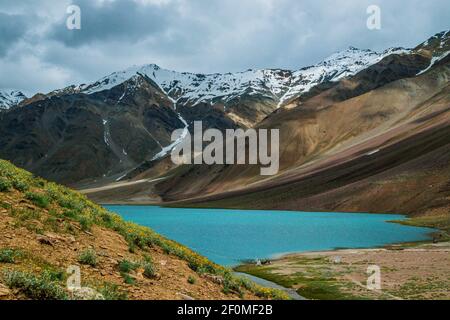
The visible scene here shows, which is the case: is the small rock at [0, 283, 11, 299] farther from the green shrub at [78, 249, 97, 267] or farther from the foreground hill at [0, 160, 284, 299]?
the green shrub at [78, 249, 97, 267]

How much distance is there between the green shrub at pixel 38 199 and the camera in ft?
58.9

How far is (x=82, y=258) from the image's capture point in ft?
48.5

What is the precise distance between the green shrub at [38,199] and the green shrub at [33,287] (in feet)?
21.7

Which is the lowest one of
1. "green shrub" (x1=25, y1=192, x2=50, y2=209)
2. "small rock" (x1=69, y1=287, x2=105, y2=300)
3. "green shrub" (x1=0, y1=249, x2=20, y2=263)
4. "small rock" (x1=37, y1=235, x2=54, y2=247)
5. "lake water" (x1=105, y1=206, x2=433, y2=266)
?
"small rock" (x1=69, y1=287, x2=105, y2=300)

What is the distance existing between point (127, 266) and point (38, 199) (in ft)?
16.6

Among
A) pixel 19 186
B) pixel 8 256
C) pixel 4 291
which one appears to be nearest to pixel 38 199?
pixel 19 186

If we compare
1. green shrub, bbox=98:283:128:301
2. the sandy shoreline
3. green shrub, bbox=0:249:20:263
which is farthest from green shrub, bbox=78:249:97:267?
the sandy shoreline

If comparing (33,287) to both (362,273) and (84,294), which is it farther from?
(362,273)

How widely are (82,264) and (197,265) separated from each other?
6.62 m

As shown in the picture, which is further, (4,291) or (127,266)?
(127,266)

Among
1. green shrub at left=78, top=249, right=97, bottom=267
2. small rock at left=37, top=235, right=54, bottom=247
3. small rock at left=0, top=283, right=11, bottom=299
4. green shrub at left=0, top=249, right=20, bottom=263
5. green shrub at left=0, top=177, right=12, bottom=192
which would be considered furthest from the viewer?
green shrub at left=0, top=177, right=12, bottom=192

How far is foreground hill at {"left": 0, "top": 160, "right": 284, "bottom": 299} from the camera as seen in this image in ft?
40.2
